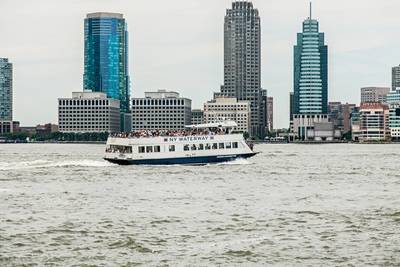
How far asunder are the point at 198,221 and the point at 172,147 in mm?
55573

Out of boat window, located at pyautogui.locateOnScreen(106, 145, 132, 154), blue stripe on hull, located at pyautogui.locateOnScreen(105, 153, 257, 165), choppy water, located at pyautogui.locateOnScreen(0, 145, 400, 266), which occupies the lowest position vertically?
choppy water, located at pyautogui.locateOnScreen(0, 145, 400, 266)

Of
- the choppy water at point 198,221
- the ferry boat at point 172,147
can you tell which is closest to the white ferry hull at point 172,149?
the ferry boat at point 172,147

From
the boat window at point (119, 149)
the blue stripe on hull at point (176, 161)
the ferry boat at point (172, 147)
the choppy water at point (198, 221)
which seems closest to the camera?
the choppy water at point (198, 221)

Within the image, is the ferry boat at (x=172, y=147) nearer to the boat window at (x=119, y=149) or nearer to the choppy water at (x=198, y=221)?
the boat window at (x=119, y=149)

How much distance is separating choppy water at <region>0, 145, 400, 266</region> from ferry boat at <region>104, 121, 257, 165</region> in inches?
606

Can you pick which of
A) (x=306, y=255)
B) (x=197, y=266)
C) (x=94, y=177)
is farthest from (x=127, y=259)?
(x=94, y=177)

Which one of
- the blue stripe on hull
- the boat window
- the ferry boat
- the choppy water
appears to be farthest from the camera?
the boat window

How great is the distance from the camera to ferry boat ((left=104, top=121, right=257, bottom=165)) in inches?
4343

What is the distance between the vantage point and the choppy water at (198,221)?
4325cm

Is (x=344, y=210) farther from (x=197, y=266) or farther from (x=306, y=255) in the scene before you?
(x=197, y=266)

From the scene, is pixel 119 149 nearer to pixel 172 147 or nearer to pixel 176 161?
pixel 172 147

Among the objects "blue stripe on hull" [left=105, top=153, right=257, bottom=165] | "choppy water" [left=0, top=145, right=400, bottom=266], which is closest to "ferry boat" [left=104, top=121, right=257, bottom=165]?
"blue stripe on hull" [left=105, top=153, right=257, bottom=165]

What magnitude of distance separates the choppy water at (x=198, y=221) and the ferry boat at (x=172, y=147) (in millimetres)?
15385

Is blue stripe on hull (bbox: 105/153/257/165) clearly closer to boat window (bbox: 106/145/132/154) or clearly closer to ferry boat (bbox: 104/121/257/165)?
ferry boat (bbox: 104/121/257/165)
